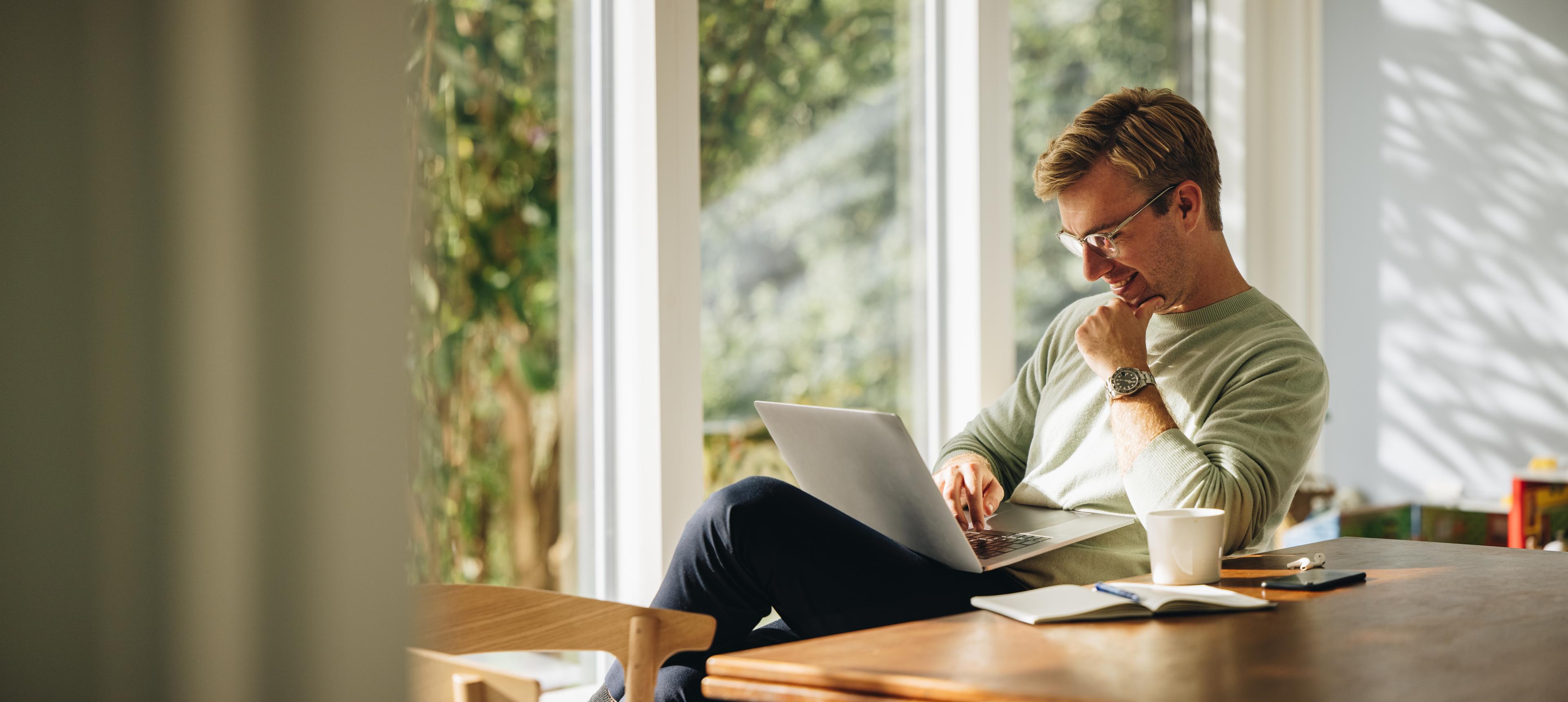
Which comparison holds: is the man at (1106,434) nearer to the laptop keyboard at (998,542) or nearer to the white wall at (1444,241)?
the laptop keyboard at (998,542)

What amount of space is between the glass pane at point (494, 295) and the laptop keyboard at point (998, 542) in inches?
31.8

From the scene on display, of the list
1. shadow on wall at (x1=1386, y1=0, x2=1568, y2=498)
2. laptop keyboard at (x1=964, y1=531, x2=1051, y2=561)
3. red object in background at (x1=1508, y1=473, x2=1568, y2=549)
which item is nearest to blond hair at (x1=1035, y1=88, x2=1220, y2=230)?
laptop keyboard at (x1=964, y1=531, x2=1051, y2=561)

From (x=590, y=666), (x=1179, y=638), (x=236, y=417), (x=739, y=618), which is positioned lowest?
(x=590, y=666)

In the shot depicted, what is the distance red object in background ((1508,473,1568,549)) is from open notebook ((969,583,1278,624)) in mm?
2057

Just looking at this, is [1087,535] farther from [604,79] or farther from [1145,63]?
[1145,63]

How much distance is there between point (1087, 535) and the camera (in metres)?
1.17

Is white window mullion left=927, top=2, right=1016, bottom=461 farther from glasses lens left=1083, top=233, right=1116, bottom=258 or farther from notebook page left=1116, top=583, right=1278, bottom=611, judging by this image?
notebook page left=1116, top=583, right=1278, bottom=611

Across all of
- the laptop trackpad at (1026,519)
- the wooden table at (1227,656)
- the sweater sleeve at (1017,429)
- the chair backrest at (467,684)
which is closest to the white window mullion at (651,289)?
the sweater sleeve at (1017,429)

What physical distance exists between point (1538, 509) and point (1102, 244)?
1.71 meters

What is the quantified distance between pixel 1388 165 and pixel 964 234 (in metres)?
1.50

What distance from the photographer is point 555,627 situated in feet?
3.54

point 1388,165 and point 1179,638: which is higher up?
point 1388,165

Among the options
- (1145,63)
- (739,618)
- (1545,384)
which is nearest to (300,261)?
(739,618)

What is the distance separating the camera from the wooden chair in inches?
41.1
